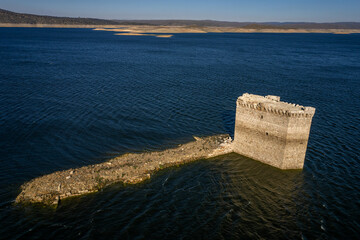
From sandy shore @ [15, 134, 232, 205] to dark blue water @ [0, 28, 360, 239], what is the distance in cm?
93

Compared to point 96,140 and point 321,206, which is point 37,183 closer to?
point 96,140

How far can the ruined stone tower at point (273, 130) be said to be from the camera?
81.6ft

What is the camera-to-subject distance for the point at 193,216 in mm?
20875

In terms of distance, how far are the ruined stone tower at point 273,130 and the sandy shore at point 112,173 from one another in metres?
2.76

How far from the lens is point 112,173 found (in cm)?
2500

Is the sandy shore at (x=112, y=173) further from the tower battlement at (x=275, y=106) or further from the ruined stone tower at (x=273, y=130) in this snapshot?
the tower battlement at (x=275, y=106)

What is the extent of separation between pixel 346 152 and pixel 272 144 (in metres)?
10.1

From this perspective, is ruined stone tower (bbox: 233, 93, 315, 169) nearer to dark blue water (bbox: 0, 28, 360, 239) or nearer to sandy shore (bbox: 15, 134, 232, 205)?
dark blue water (bbox: 0, 28, 360, 239)

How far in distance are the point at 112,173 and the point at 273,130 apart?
52.8 ft

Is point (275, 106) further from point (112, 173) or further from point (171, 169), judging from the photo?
point (112, 173)

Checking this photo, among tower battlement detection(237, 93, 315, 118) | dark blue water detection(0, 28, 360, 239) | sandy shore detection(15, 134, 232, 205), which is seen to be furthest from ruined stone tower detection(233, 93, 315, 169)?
sandy shore detection(15, 134, 232, 205)

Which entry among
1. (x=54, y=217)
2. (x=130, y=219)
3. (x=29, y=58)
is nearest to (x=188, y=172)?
(x=130, y=219)

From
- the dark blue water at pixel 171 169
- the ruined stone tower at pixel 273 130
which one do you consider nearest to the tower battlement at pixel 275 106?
the ruined stone tower at pixel 273 130

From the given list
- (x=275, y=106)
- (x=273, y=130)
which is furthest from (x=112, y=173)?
(x=275, y=106)
